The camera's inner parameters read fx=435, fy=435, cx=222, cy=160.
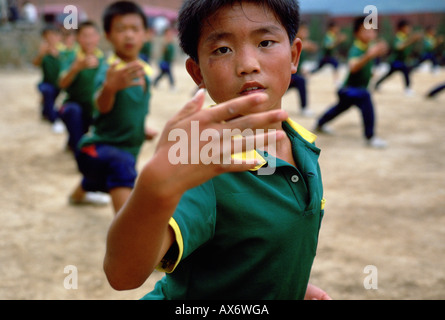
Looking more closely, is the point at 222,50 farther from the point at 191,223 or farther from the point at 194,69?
the point at 191,223

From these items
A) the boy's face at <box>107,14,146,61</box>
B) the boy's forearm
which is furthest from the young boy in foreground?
the boy's forearm

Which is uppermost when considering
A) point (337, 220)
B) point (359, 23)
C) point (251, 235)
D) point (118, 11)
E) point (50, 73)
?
point (359, 23)

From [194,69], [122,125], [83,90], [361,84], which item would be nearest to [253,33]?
[194,69]

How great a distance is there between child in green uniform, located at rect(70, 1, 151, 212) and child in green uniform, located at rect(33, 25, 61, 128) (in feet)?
13.9

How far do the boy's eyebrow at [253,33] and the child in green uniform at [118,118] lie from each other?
5.40ft

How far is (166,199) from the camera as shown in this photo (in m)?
0.78

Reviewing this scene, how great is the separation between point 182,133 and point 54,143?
6.07m

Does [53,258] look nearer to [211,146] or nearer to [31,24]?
[211,146]

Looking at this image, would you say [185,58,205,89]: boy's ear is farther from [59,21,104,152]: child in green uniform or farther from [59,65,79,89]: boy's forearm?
[59,21,104,152]: child in green uniform

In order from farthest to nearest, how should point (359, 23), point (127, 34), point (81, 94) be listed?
point (359, 23), point (81, 94), point (127, 34)

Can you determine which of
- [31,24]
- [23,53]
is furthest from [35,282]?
[31,24]

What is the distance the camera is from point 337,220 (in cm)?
346

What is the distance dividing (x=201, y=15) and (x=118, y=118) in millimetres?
2113

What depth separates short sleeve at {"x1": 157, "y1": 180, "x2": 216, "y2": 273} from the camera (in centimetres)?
91
